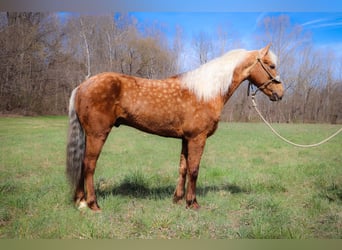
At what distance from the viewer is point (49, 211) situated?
232 cm

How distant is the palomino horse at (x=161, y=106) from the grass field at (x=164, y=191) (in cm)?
27

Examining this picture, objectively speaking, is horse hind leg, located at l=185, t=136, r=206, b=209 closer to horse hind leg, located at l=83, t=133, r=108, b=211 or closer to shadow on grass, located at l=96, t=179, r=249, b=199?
shadow on grass, located at l=96, t=179, r=249, b=199

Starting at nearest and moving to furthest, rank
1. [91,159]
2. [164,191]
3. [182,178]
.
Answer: [91,159] → [182,178] → [164,191]

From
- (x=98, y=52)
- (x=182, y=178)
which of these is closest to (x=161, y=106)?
(x=182, y=178)

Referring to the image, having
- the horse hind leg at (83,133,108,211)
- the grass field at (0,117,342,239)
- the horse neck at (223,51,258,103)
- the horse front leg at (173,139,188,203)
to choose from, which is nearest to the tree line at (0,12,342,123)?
the grass field at (0,117,342,239)

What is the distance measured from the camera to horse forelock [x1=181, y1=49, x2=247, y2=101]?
2.43 meters

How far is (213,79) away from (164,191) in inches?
50.5

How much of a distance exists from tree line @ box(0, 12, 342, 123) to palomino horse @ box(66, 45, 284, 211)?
59cm

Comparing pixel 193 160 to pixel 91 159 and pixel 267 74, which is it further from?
pixel 267 74

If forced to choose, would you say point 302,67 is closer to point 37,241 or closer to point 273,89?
point 273,89

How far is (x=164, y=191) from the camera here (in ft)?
9.54

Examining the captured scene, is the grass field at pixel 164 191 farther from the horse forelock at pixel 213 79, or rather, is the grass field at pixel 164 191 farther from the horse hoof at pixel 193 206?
the horse forelock at pixel 213 79

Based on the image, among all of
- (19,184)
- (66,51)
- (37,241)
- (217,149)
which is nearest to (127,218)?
(37,241)

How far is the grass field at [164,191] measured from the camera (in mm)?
2131
